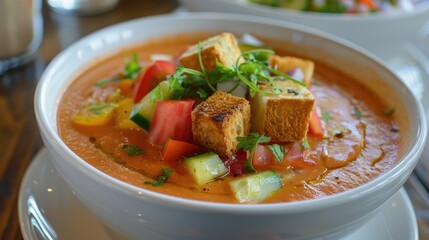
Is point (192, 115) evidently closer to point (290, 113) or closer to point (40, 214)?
point (290, 113)

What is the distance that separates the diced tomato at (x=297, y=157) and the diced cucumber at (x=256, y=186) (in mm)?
120

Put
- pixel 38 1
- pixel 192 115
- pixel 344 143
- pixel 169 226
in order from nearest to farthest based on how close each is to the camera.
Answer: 1. pixel 169 226
2. pixel 192 115
3. pixel 344 143
4. pixel 38 1

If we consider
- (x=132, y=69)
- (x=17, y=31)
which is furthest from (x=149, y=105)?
(x=17, y=31)

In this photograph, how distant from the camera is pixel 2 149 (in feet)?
7.97

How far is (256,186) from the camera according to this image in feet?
A: 5.32

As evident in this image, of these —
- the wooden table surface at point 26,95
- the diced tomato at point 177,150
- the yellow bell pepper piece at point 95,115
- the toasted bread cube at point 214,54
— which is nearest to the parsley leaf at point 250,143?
the diced tomato at point 177,150

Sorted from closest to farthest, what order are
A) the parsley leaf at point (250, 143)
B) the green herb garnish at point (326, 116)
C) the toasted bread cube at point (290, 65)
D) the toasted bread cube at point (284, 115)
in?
the parsley leaf at point (250, 143) < the toasted bread cube at point (284, 115) < the green herb garnish at point (326, 116) < the toasted bread cube at point (290, 65)

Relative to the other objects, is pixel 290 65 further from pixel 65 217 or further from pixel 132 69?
pixel 65 217

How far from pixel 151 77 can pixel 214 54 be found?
10.0 inches

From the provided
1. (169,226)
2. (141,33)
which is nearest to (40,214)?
(169,226)

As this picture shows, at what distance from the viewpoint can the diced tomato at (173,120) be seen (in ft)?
5.90

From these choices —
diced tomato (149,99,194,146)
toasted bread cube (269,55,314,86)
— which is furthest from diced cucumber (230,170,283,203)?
toasted bread cube (269,55,314,86)

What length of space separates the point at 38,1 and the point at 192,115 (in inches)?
77.0

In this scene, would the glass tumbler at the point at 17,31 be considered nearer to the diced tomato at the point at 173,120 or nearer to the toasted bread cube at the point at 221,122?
the diced tomato at the point at 173,120
